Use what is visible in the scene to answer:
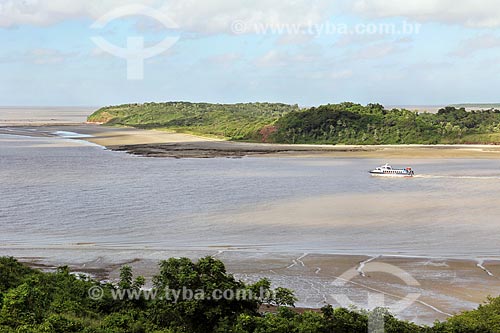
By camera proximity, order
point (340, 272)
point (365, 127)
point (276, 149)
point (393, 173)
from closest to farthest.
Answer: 1. point (340, 272)
2. point (393, 173)
3. point (276, 149)
4. point (365, 127)

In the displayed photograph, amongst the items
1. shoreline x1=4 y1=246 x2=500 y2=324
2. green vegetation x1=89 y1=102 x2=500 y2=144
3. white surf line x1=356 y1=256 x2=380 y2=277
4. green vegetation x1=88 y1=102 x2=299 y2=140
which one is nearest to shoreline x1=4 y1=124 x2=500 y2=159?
green vegetation x1=89 y1=102 x2=500 y2=144

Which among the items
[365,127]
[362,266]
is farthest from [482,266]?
[365,127]

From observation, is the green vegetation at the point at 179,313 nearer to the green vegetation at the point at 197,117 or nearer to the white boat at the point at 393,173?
the white boat at the point at 393,173

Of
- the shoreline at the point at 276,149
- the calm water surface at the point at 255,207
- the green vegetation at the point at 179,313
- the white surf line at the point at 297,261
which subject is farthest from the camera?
the shoreline at the point at 276,149

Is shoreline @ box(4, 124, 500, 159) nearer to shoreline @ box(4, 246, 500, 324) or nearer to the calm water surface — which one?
the calm water surface

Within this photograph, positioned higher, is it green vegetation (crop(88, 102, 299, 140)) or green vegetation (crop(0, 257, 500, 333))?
green vegetation (crop(88, 102, 299, 140))

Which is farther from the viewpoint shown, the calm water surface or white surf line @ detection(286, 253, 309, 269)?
the calm water surface

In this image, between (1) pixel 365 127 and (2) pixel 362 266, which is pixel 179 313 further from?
(1) pixel 365 127

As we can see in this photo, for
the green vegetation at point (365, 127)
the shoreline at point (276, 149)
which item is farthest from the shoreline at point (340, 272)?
the green vegetation at point (365, 127)

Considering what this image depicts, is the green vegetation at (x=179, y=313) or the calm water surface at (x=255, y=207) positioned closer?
the green vegetation at (x=179, y=313)
